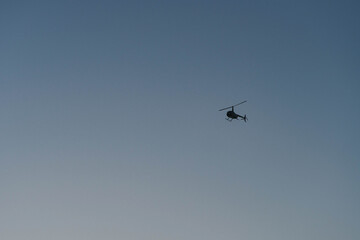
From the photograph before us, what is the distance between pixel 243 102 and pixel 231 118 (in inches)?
185

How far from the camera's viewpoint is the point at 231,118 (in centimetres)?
10019

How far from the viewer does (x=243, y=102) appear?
97.5 meters
